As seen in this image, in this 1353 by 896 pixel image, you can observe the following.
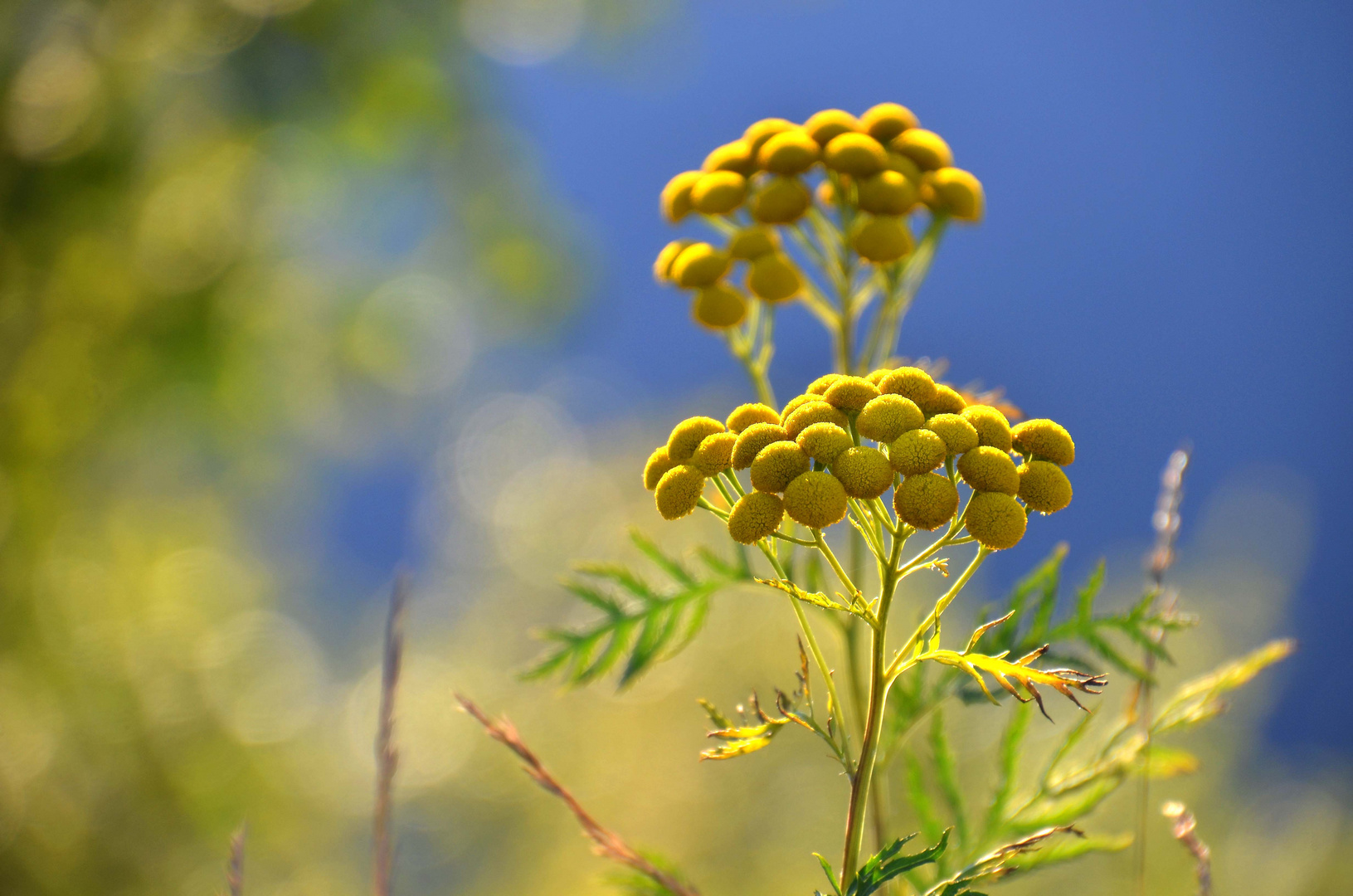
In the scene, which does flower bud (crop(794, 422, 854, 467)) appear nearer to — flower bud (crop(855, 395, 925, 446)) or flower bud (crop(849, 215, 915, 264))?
flower bud (crop(855, 395, 925, 446))

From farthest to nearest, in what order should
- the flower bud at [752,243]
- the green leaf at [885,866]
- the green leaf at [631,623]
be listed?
the flower bud at [752,243]
the green leaf at [631,623]
the green leaf at [885,866]

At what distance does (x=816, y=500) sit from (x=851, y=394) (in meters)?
0.10

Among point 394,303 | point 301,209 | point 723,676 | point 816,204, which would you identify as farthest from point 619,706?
A: point 816,204

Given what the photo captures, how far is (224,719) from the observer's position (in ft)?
14.6

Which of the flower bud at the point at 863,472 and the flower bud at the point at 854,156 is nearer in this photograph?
the flower bud at the point at 863,472

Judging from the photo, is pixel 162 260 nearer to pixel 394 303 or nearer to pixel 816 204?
pixel 394 303

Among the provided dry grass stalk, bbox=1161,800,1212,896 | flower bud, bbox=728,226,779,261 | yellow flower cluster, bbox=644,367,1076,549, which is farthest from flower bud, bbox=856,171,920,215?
dry grass stalk, bbox=1161,800,1212,896

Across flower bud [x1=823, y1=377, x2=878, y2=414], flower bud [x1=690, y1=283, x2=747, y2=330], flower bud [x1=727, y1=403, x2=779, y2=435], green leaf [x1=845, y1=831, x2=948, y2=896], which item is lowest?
green leaf [x1=845, y1=831, x2=948, y2=896]

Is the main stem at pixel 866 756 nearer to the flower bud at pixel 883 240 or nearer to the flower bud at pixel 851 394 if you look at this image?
the flower bud at pixel 851 394

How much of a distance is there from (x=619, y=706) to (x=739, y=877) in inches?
53.8

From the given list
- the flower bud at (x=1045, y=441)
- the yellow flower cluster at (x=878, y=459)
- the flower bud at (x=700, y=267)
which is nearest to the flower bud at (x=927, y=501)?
the yellow flower cluster at (x=878, y=459)

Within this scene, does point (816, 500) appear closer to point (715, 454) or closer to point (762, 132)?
point (715, 454)

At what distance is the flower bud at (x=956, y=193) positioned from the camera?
38.7 inches

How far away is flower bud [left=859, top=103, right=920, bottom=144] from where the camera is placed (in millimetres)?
1019
